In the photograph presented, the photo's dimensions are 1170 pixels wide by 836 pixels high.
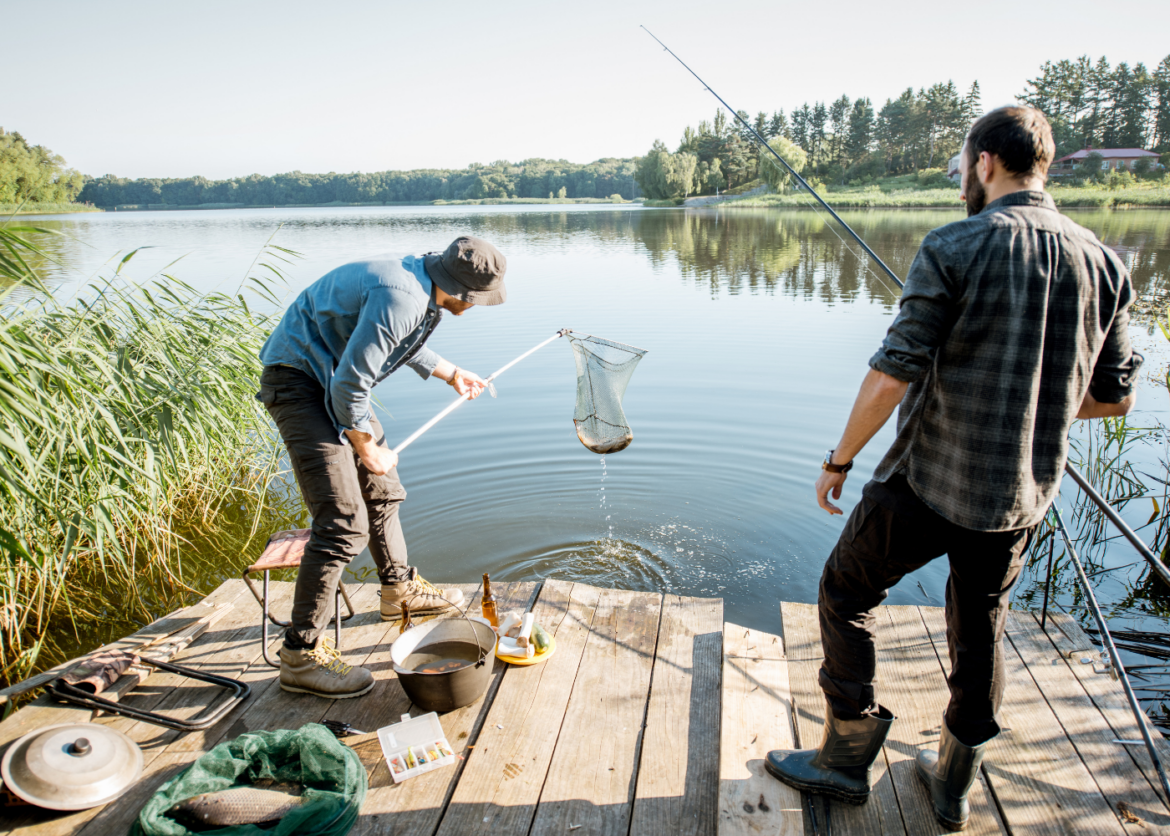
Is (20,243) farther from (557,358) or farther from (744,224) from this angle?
(744,224)

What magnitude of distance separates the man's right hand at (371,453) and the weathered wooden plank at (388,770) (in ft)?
2.72

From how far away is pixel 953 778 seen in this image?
77.3 inches

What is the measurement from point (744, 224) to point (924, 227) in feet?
36.3

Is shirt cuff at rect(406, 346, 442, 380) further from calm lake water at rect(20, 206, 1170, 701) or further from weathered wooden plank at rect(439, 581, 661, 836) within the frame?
calm lake water at rect(20, 206, 1170, 701)

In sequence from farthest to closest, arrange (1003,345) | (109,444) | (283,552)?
(109,444), (283,552), (1003,345)

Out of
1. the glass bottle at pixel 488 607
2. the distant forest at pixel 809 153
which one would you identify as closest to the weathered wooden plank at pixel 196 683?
the glass bottle at pixel 488 607

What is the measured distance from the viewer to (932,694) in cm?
260

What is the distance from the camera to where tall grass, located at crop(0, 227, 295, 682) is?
10.4 feet

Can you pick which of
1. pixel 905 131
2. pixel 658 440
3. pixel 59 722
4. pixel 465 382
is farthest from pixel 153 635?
pixel 905 131

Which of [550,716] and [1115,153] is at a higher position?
[1115,153]

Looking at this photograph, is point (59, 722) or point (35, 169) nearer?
point (59, 722)

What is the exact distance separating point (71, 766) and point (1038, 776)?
297cm

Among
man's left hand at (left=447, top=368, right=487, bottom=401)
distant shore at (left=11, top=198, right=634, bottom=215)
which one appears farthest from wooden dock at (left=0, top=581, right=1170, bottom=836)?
distant shore at (left=11, top=198, right=634, bottom=215)

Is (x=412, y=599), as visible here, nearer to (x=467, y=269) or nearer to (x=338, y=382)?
(x=338, y=382)
